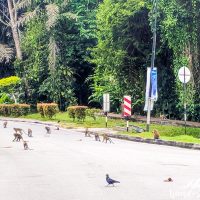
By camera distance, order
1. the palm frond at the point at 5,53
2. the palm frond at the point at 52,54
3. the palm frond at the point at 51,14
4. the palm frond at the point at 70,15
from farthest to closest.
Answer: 1. the palm frond at the point at 5,53
2. the palm frond at the point at 52,54
3. the palm frond at the point at 70,15
4. the palm frond at the point at 51,14

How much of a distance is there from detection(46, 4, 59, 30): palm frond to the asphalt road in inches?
1021

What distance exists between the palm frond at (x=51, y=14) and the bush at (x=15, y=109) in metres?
7.05

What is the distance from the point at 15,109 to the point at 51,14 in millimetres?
8440

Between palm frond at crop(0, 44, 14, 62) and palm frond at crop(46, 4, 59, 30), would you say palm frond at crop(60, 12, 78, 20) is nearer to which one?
palm frond at crop(46, 4, 59, 30)

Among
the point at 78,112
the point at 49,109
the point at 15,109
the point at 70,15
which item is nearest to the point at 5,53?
the point at 70,15

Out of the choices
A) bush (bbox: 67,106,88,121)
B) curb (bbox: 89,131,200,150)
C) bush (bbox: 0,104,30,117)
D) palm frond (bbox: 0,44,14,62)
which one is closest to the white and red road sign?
curb (bbox: 89,131,200,150)

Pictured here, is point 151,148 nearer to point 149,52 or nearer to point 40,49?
point 149,52

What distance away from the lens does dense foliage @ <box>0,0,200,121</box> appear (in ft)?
104

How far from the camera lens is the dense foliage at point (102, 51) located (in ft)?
104

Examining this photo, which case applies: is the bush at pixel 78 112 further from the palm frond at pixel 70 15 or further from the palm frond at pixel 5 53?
the palm frond at pixel 5 53

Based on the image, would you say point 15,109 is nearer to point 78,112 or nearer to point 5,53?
point 5,53

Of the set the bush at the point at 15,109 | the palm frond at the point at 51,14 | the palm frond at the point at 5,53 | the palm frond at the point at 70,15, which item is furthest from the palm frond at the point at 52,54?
the palm frond at the point at 5,53

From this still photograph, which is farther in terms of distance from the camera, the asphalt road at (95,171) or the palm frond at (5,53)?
the palm frond at (5,53)

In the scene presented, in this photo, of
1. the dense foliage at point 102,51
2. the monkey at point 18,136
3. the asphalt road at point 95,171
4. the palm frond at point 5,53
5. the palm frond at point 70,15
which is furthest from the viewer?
the palm frond at point 5,53
